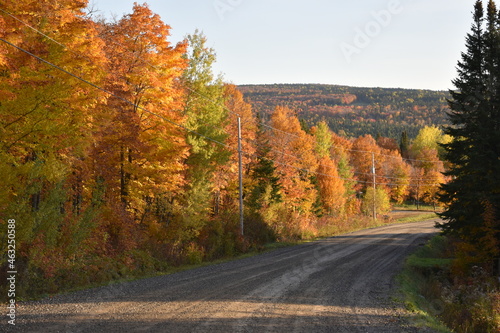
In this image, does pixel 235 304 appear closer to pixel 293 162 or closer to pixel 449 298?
pixel 449 298

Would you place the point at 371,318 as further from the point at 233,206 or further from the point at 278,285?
the point at 233,206

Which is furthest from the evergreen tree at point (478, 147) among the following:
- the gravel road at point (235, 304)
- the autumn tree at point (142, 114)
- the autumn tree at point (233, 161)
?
the autumn tree at point (142, 114)

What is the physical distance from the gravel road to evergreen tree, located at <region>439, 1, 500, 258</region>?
7.60m

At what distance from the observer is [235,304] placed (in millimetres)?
10516

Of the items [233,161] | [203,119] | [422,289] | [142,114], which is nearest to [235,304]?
[422,289]

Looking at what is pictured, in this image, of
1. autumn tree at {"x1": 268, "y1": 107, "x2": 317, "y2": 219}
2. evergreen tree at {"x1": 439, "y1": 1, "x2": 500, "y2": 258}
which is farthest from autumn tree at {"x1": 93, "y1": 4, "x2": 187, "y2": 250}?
autumn tree at {"x1": 268, "y1": 107, "x2": 317, "y2": 219}

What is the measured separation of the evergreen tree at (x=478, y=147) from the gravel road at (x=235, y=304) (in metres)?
7.60

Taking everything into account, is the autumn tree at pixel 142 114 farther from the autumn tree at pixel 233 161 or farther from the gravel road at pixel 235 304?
the autumn tree at pixel 233 161

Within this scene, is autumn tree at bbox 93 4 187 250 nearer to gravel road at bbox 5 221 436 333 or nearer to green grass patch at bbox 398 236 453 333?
gravel road at bbox 5 221 436 333

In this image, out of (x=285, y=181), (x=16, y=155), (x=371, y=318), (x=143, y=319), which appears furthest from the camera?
(x=285, y=181)

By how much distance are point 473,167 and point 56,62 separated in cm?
2152

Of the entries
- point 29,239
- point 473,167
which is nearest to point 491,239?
point 473,167

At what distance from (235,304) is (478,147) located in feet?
61.0

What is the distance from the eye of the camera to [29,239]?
12359mm
